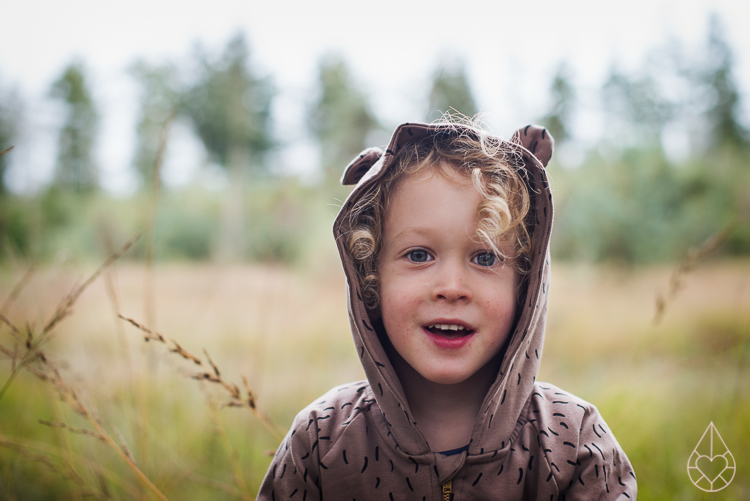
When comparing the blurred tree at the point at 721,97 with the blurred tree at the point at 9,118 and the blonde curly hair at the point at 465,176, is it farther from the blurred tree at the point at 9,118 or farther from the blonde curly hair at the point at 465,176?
the blurred tree at the point at 9,118

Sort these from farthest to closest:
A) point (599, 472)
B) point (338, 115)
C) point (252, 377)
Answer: point (338, 115) < point (252, 377) < point (599, 472)

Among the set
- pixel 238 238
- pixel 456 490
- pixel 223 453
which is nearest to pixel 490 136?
pixel 456 490

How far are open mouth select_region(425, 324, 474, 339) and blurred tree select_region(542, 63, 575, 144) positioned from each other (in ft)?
37.8

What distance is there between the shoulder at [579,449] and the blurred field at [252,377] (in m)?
0.80

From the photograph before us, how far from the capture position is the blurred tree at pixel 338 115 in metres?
14.8

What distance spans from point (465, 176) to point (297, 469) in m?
1.07

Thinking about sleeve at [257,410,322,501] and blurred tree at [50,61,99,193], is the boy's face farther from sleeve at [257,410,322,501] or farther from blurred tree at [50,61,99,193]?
blurred tree at [50,61,99,193]

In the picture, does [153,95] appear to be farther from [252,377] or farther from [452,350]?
[452,350]

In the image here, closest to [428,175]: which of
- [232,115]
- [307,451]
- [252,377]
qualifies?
[307,451]

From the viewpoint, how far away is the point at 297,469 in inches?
50.9

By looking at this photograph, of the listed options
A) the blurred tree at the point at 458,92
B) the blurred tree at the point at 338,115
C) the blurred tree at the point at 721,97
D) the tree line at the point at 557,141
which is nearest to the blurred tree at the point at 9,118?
the tree line at the point at 557,141

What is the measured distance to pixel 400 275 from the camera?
133 cm

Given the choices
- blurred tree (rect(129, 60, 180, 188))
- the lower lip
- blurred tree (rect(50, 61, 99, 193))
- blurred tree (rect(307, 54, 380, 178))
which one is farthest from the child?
blurred tree (rect(50, 61, 99, 193))

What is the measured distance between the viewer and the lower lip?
1.26m
